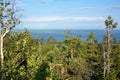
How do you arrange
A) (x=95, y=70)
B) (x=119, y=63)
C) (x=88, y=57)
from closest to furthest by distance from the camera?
(x=119, y=63)
(x=95, y=70)
(x=88, y=57)

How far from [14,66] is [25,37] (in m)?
2.40

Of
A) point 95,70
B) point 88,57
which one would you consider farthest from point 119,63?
point 88,57

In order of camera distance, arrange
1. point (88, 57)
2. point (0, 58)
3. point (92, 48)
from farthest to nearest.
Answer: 1. point (92, 48)
2. point (88, 57)
3. point (0, 58)

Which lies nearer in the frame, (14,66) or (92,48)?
(14,66)

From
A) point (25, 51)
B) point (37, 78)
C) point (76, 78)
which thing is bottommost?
point (76, 78)

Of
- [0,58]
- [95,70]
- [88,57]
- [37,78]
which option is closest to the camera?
[37,78]

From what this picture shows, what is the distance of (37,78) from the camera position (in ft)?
65.7

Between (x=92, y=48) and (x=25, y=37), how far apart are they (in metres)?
48.1

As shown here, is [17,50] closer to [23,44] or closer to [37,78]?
[23,44]

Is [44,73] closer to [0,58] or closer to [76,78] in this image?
[0,58]

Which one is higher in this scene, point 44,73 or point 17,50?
point 17,50

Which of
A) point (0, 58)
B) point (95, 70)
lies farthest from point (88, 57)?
point (0, 58)

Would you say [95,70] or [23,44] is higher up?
[23,44]

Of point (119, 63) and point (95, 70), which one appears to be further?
point (95, 70)
